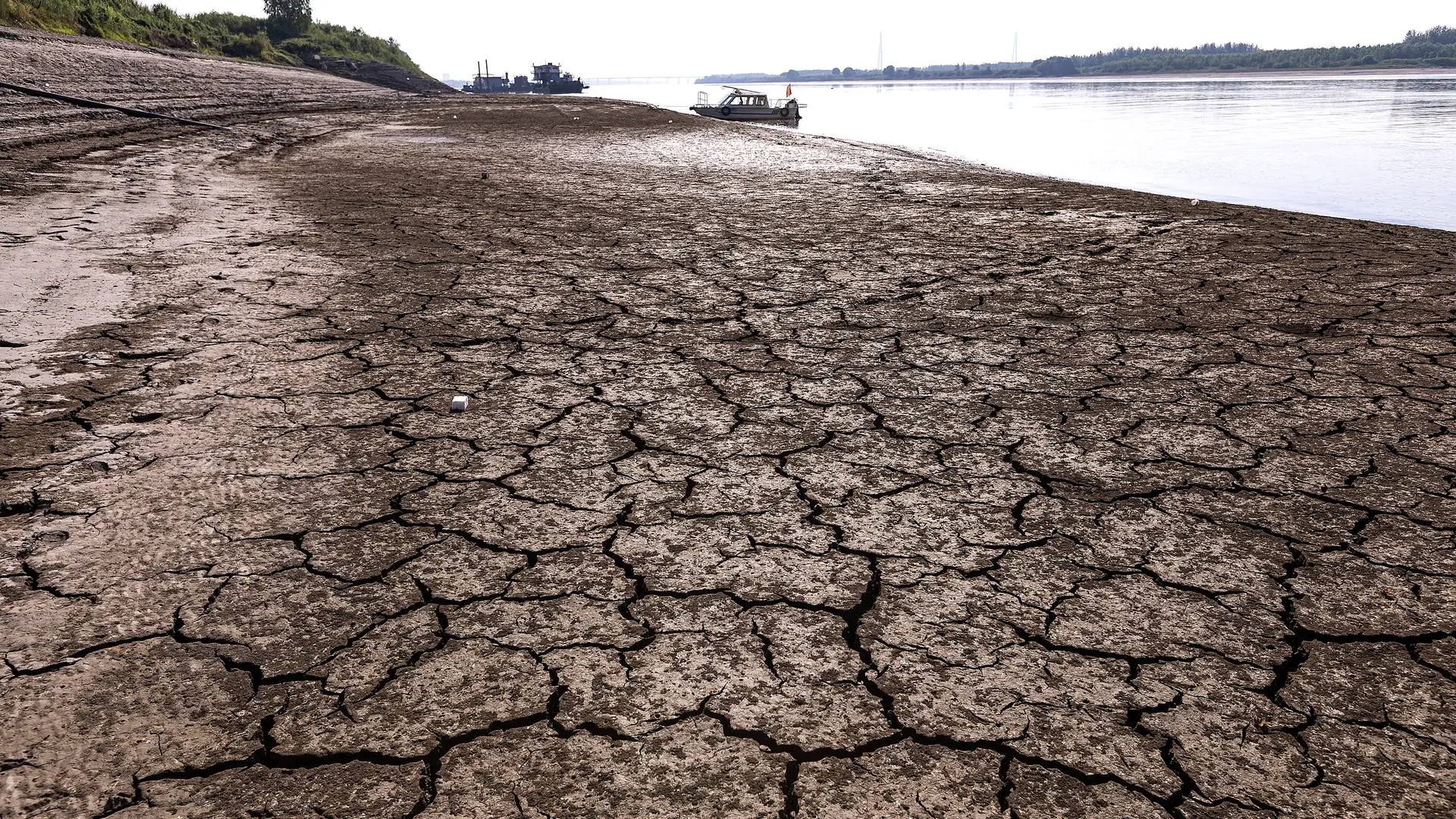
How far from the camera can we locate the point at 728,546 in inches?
94.0

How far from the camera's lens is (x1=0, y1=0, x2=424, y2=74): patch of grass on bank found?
2258 centimetres

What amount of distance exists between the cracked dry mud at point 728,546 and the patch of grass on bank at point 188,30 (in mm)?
23846

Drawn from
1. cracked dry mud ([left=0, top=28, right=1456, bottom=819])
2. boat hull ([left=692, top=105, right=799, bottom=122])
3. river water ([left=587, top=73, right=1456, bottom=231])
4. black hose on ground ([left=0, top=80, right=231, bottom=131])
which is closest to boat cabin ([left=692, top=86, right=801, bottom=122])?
boat hull ([left=692, top=105, right=799, bottom=122])

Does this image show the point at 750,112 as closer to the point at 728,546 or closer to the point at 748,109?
the point at 748,109

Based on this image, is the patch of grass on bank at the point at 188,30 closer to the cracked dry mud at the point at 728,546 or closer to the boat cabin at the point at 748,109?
the boat cabin at the point at 748,109

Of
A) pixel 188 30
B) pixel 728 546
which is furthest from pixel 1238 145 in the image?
pixel 188 30

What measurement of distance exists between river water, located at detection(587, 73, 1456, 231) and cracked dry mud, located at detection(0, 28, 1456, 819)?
8.85 meters

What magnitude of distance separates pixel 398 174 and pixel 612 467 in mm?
8443

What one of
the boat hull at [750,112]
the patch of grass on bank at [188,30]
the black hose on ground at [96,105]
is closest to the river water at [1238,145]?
the boat hull at [750,112]

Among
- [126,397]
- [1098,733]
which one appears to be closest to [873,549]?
[1098,733]

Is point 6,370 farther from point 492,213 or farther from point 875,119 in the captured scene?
point 875,119

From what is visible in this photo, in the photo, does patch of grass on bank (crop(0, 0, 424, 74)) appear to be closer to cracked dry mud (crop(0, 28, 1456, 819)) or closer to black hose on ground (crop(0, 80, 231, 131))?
black hose on ground (crop(0, 80, 231, 131))

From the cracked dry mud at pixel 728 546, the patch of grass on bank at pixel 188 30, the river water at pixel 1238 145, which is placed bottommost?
the cracked dry mud at pixel 728 546

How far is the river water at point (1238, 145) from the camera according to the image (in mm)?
12508
